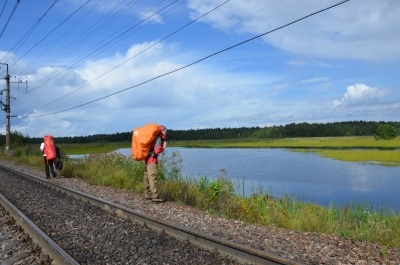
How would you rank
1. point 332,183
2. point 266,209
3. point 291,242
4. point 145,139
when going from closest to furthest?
point 291,242
point 266,209
point 145,139
point 332,183

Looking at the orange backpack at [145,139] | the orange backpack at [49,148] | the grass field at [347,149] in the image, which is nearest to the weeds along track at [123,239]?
the orange backpack at [145,139]

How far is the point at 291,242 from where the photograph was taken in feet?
22.7

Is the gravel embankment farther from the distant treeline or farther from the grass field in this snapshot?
the distant treeline

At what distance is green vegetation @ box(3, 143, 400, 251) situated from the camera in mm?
8078

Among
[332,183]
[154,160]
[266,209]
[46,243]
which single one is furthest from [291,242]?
[332,183]

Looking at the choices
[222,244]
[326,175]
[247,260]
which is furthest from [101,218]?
[326,175]

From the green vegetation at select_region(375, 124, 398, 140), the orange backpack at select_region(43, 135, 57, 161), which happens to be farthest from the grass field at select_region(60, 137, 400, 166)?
the orange backpack at select_region(43, 135, 57, 161)

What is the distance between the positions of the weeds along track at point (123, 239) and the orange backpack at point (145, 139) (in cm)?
161

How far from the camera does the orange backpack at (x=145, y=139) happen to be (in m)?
11.0

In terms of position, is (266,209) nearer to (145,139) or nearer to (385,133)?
(145,139)

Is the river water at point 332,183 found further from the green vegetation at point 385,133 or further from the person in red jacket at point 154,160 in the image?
the green vegetation at point 385,133

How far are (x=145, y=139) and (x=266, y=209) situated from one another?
3.61m

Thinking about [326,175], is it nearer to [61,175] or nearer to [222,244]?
[61,175]

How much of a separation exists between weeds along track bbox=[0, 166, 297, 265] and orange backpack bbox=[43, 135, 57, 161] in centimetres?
717
